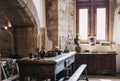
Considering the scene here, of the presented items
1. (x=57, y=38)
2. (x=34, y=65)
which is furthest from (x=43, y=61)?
(x=57, y=38)

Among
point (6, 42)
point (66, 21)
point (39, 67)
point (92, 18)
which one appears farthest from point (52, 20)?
point (39, 67)

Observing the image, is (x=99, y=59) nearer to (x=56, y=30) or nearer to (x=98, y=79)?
(x=98, y=79)

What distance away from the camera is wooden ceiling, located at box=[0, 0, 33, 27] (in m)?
4.49

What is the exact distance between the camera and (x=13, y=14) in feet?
16.1

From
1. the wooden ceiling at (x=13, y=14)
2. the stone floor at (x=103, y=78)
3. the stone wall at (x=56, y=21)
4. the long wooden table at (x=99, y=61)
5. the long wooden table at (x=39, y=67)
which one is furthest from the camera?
the long wooden table at (x=99, y=61)

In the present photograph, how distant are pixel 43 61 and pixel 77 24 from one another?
169 inches

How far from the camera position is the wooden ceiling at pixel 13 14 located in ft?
14.7

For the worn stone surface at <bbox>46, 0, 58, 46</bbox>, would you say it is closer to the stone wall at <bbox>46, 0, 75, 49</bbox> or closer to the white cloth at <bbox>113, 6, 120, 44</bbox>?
the stone wall at <bbox>46, 0, 75, 49</bbox>

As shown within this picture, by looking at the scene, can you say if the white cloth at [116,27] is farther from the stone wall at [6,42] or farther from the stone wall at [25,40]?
the stone wall at [6,42]

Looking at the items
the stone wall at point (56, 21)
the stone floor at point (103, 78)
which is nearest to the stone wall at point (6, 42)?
the stone wall at point (56, 21)

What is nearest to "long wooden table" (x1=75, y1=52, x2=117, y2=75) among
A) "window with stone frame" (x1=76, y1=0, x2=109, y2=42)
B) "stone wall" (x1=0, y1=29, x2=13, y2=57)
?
"window with stone frame" (x1=76, y1=0, x2=109, y2=42)

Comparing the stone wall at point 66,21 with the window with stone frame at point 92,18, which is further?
the window with stone frame at point 92,18

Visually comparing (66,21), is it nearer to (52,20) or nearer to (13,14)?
(52,20)

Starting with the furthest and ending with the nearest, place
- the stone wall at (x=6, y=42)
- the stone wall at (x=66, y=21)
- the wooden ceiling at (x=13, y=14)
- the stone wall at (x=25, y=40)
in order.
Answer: the stone wall at (x=66, y=21)
the stone wall at (x=6, y=42)
the stone wall at (x=25, y=40)
the wooden ceiling at (x=13, y=14)
